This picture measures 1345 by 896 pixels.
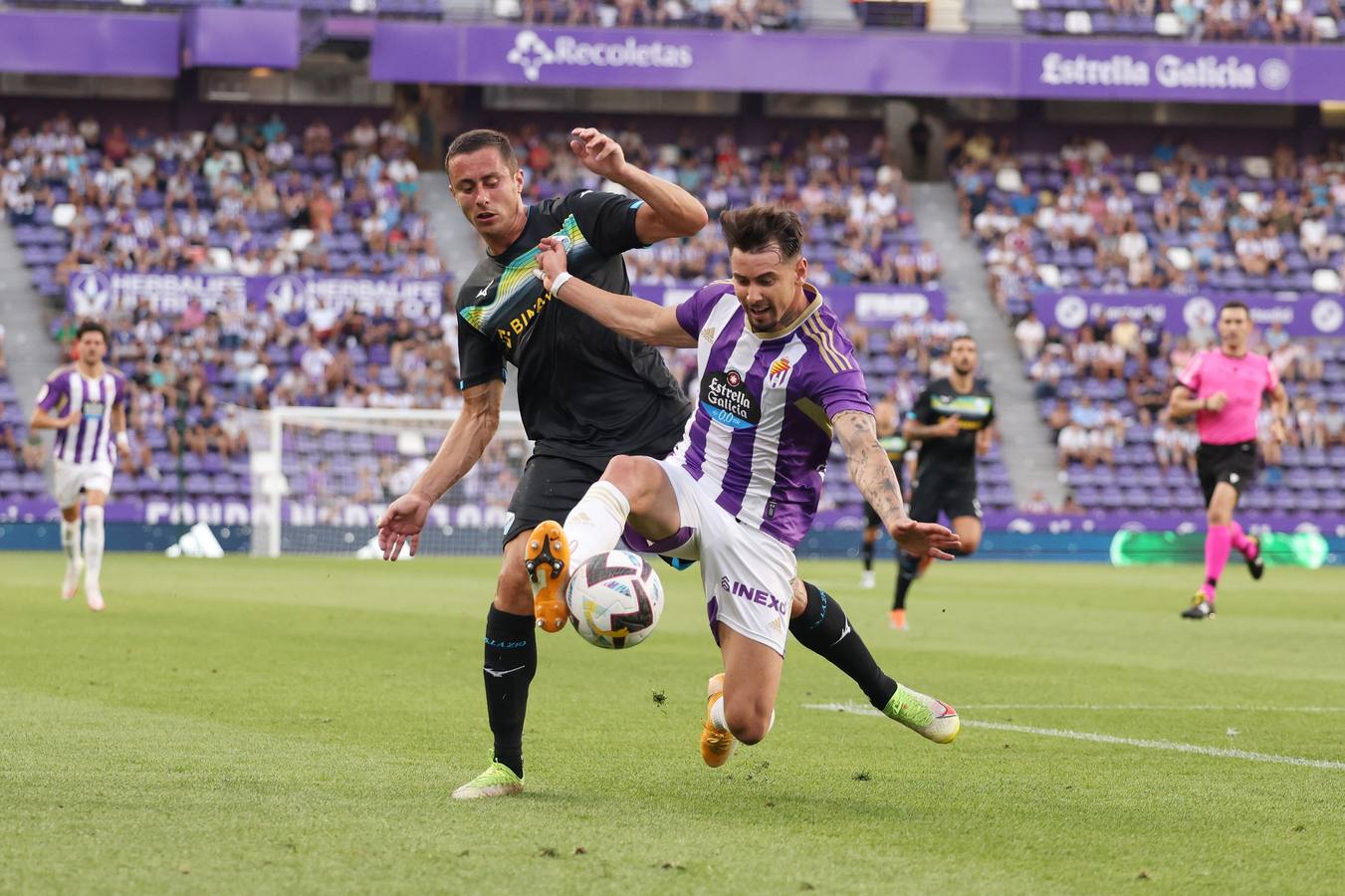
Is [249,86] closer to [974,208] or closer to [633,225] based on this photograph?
[974,208]

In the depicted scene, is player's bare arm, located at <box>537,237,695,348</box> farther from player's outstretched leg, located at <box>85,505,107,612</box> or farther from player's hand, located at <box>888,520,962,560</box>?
player's outstretched leg, located at <box>85,505,107,612</box>

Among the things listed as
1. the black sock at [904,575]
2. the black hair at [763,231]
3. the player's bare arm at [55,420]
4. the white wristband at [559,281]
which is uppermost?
the black hair at [763,231]

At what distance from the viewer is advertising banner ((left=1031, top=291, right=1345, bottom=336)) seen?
33406 millimetres

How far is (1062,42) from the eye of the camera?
36156mm

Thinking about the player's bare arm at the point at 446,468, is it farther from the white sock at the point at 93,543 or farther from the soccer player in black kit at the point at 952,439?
the white sock at the point at 93,543

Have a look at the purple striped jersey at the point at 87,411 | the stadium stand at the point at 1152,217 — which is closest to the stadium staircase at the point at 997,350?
the stadium stand at the point at 1152,217

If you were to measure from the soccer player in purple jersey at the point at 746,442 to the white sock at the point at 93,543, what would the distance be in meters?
10.0

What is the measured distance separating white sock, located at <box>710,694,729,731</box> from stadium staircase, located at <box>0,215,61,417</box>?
25553mm

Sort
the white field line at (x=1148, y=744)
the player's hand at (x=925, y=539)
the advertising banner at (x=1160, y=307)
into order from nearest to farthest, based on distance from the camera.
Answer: the player's hand at (x=925, y=539)
the white field line at (x=1148, y=744)
the advertising banner at (x=1160, y=307)

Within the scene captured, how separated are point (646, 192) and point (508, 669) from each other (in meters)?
1.66

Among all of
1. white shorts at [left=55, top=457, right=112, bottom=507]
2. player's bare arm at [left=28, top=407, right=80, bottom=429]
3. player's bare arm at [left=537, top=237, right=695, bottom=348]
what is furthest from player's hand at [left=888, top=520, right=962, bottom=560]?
player's bare arm at [left=28, top=407, right=80, bottom=429]

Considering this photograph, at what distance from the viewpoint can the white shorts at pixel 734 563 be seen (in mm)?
6379

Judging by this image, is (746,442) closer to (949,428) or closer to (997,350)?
(949,428)

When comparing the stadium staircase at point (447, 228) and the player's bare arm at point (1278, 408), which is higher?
the stadium staircase at point (447, 228)
